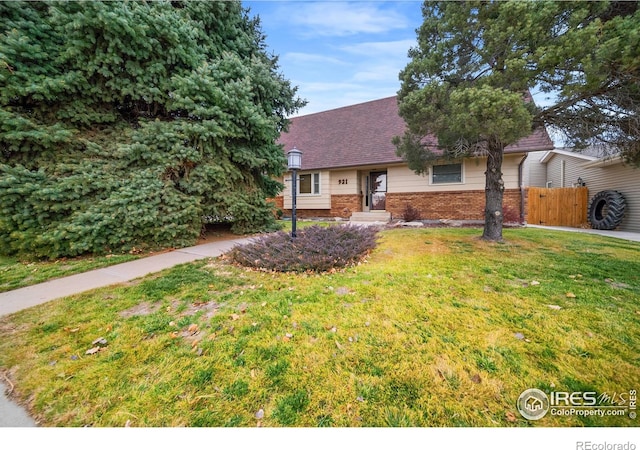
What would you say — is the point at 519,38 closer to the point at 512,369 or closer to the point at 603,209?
the point at 512,369

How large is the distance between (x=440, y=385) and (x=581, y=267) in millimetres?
4022

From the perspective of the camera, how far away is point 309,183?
13320mm

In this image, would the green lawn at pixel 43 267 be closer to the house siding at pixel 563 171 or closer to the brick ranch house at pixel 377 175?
the brick ranch house at pixel 377 175

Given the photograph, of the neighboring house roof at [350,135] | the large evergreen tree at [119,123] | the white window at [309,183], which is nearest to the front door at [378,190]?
the neighboring house roof at [350,135]

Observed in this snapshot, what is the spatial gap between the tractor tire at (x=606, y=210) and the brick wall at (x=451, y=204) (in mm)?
3583

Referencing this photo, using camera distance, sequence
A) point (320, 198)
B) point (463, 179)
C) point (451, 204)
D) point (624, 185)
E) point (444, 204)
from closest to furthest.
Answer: point (624, 185)
point (463, 179)
point (451, 204)
point (444, 204)
point (320, 198)

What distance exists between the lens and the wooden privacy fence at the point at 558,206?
36.2ft

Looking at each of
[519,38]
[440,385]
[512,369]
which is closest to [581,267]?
[512,369]

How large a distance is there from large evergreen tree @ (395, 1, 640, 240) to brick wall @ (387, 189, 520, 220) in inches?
169

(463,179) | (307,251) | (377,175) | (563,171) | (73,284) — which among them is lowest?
(73,284)

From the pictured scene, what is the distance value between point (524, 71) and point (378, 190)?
8315 mm

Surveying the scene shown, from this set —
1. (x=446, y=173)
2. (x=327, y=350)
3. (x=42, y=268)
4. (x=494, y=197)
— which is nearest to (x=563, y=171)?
(x=446, y=173)

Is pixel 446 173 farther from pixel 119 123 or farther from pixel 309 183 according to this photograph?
pixel 119 123

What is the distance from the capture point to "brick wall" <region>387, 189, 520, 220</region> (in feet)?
30.3
